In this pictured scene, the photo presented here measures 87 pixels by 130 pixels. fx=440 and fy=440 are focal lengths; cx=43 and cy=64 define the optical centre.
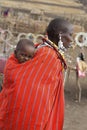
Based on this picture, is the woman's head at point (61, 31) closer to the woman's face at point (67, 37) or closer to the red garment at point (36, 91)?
the woman's face at point (67, 37)

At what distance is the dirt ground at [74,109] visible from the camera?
692 centimetres

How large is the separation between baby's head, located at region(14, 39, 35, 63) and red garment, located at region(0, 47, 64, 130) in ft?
0.18

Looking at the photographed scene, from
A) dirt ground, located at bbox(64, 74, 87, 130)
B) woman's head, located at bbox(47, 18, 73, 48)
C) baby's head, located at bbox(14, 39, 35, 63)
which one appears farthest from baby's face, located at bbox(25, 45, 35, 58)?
dirt ground, located at bbox(64, 74, 87, 130)

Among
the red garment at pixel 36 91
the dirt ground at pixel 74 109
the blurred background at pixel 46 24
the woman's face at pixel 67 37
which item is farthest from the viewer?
the blurred background at pixel 46 24

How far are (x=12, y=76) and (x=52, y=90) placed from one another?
29cm

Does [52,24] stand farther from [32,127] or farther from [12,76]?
[32,127]

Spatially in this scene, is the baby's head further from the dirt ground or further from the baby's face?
the dirt ground

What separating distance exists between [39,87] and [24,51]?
31 cm

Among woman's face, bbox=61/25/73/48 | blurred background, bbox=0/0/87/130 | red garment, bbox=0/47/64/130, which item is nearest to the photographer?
red garment, bbox=0/47/64/130

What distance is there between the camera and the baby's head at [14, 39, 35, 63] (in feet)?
9.90

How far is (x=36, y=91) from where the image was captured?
2.94m

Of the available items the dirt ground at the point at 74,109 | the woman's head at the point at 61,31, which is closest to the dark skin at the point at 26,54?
the woman's head at the point at 61,31

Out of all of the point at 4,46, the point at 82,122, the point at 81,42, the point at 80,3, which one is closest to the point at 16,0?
the point at 80,3

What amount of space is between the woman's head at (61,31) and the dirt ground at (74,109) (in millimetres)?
3786
